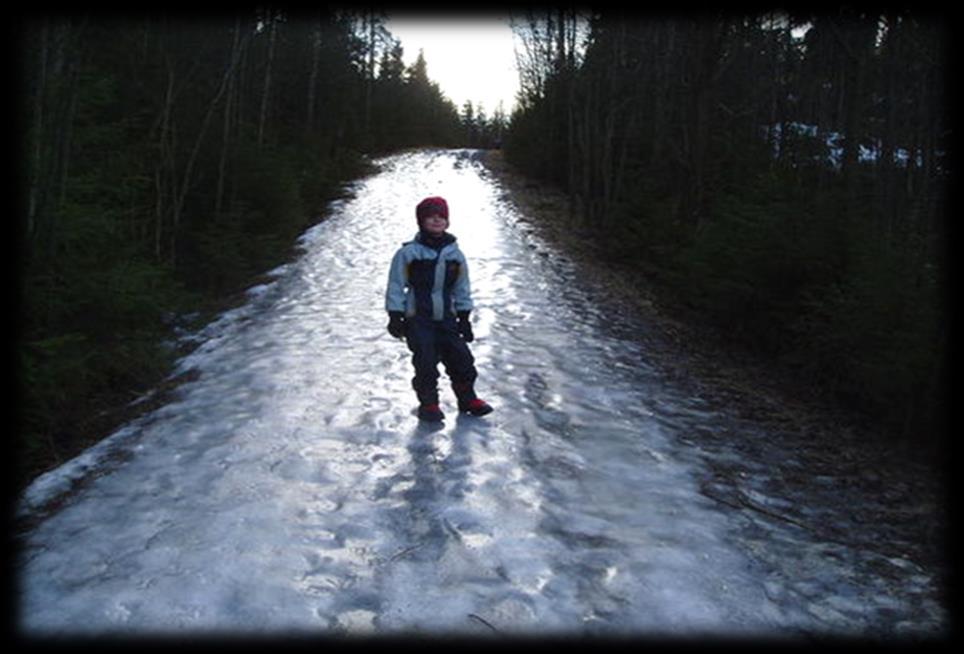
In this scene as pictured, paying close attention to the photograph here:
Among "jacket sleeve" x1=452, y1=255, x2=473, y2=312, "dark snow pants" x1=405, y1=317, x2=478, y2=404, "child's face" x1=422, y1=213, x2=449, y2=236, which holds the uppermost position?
"child's face" x1=422, y1=213, x2=449, y2=236

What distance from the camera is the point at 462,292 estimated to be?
6617 mm

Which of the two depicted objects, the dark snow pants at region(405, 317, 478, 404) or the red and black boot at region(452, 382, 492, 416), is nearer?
the dark snow pants at region(405, 317, 478, 404)

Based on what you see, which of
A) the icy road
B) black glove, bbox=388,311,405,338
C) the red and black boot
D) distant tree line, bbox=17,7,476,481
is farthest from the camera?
the red and black boot

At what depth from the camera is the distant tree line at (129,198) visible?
624 centimetres

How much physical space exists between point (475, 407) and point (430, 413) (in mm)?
418

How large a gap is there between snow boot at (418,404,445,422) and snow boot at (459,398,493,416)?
237 millimetres

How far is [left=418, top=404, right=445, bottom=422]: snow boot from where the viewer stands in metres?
6.43

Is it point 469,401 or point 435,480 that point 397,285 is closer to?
point 469,401

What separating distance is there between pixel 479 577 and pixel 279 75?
90.0ft

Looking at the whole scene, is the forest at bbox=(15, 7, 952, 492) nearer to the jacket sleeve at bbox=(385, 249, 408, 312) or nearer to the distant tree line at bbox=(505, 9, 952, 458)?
the distant tree line at bbox=(505, 9, 952, 458)

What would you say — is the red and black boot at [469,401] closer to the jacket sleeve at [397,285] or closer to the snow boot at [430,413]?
the snow boot at [430,413]

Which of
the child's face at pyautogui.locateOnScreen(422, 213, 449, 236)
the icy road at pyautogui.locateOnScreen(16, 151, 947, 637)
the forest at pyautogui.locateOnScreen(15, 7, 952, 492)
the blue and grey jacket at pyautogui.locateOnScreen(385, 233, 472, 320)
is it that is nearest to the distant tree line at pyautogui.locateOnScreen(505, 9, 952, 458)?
the forest at pyautogui.locateOnScreen(15, 7, 952, 492)

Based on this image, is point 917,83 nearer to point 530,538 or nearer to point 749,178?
point 749,178

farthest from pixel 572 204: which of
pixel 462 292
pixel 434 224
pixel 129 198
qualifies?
pixel 434 224
